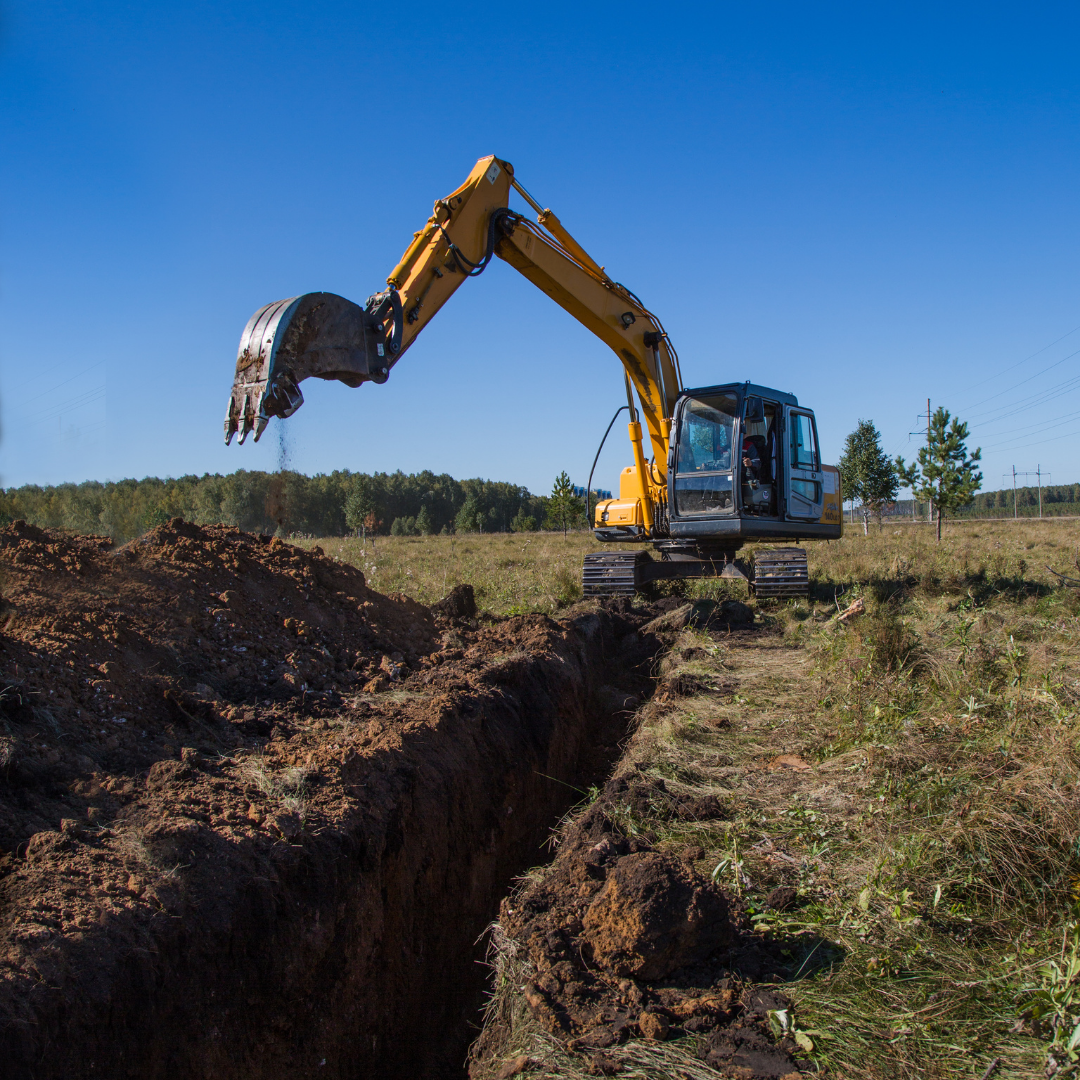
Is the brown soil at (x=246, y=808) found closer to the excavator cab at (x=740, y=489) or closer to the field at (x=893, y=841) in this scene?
the field at (x=893, y=841)

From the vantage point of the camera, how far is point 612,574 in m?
11.2

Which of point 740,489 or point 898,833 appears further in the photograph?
point 740,489

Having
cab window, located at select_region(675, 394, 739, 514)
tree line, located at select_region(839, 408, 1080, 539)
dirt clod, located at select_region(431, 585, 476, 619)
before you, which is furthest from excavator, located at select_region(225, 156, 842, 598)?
tree line, located at select_region(839, 408, 1080, 539)

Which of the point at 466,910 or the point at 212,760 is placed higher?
the point at 212,760

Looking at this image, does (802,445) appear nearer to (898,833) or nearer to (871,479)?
(898,833)

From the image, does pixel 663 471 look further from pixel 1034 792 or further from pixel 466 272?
pixel 1034 792

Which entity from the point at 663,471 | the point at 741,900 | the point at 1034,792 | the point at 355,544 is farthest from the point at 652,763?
the point at 355,544

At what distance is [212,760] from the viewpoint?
4.48 m

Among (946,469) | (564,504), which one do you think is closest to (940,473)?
(946,469)

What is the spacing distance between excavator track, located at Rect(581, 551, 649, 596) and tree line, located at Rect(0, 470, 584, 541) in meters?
4.57

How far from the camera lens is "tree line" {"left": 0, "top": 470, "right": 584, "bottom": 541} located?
1279 centimetres

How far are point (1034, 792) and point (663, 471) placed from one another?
8.16 metres

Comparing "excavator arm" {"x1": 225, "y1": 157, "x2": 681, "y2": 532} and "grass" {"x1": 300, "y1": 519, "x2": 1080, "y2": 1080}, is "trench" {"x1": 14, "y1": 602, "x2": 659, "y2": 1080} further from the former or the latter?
"excavator arm" {"x1": 225, "y1": 157, "x2": 681, "y2": 532}

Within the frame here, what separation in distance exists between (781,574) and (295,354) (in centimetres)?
739
